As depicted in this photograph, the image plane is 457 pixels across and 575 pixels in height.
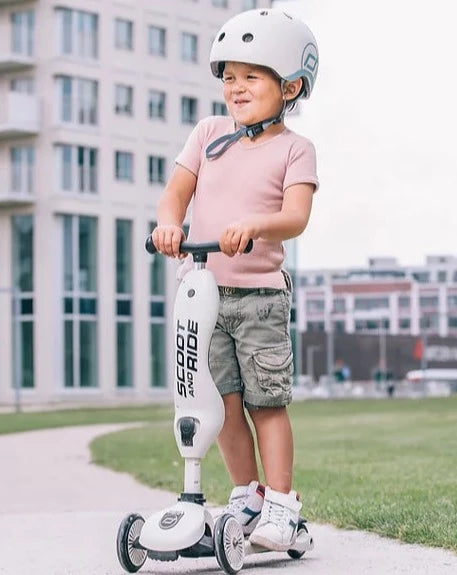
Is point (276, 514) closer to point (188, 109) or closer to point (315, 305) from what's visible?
point (188, 109)

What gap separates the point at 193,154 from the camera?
5.40 meters

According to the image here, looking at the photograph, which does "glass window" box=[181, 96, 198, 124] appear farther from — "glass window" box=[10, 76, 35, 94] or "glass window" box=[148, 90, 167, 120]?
"glass window" box=[10, 76, 35, 94]

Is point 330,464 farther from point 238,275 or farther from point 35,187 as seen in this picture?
point 35,187

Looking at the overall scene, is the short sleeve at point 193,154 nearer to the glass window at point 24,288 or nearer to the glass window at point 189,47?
the glass window at point 24,288

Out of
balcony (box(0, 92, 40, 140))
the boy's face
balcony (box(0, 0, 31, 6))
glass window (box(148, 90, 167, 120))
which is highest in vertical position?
balcony (box(0, 0, 31, 6))

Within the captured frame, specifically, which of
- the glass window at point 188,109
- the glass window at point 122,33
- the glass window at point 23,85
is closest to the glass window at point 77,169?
the glass window at point 23,85

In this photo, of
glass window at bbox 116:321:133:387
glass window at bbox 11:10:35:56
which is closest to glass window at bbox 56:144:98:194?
glass window at bbox 11:10:35:56

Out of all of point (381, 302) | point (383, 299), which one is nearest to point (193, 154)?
point (381, 302)

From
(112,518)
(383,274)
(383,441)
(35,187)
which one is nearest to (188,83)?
(35,187)

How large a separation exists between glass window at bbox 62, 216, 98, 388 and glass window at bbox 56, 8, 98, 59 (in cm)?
576

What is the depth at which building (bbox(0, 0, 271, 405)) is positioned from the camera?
171 ft

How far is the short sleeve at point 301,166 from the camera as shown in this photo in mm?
5172

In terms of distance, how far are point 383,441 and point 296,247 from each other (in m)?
43.6

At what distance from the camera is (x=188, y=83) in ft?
185
